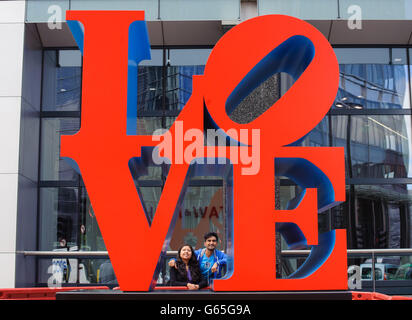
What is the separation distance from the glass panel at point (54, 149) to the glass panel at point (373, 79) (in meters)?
4.68

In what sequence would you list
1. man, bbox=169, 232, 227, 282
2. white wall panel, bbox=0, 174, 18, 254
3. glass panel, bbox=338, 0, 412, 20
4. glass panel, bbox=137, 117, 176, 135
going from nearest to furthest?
man, bbox=169, 232, 227, 282 → white wall panel, bbox=0, 174, 18, 254 → glass panel, bbox=338, 0, 412, 20 → glass panel, bbox=137, 117, 176, 135

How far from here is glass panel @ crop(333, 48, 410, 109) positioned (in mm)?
9906

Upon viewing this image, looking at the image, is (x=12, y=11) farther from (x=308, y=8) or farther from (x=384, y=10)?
(x=384, y=10)

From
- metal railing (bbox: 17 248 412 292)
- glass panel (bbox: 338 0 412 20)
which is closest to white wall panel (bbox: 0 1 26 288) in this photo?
metal railing (bbox: 17 248 412 292)

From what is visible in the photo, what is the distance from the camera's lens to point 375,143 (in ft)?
32.1

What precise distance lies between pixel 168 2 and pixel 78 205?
3.68 metres

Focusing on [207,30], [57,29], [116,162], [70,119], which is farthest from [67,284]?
[116,162]

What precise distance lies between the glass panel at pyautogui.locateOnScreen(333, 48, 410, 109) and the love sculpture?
5.28 metres

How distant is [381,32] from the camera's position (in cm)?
950

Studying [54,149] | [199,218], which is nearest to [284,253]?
[199,218]

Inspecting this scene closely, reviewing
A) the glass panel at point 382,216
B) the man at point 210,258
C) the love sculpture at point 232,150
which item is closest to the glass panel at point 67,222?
→ the man at point 210,258

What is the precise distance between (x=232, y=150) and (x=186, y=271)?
1.62 meters

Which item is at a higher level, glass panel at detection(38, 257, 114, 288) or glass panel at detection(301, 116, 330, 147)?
glass panel at detection(301, 116, 330, 147)

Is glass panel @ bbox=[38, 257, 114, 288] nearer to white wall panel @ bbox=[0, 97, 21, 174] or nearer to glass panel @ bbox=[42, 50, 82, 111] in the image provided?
white wall panel @ bbox=[0, 97, 21, 174]
